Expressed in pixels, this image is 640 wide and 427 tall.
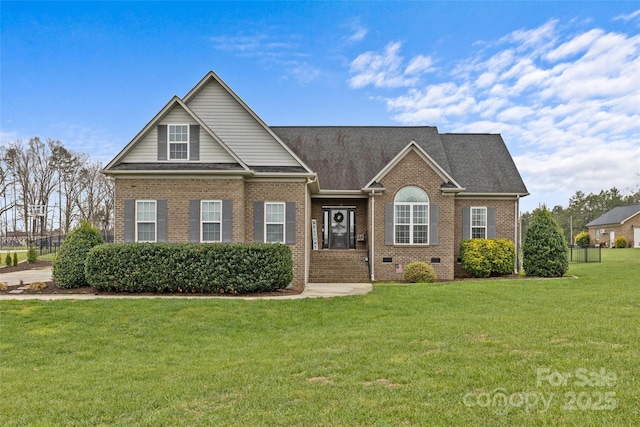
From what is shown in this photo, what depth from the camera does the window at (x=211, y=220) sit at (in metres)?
16.0

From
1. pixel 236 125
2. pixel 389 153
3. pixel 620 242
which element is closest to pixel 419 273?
pixel 389 153

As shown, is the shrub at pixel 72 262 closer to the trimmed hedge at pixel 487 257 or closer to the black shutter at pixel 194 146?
the black shutter at pixel 194 146

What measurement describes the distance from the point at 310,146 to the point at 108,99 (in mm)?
11154

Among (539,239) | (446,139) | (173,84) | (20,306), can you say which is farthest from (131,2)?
(539,239)

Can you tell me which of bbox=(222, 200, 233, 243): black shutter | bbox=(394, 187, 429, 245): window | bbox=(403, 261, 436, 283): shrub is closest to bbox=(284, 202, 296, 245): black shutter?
bbox=(222, 200, 233, 243): black shutter

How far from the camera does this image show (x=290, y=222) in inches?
656

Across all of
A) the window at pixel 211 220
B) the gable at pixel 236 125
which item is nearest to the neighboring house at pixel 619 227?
the gable at pixel 236 125

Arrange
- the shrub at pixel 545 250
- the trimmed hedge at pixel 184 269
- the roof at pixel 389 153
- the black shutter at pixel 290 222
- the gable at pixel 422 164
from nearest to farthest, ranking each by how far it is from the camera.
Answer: the trimmed hedge at pixel 184 269
the black shutter at pixel 290 222
the shrub at pixel 545 250
the gable at pixel 422 164
the roof at pixel 389 153

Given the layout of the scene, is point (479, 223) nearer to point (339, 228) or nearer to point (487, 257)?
point (487, 257)

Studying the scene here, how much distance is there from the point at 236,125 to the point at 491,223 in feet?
38.2

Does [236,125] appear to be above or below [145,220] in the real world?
above

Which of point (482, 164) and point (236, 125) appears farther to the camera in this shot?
Answer: point (482, 164)

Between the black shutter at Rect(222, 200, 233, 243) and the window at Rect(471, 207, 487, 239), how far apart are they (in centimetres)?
1054

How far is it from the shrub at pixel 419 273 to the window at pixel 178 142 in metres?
9.23
